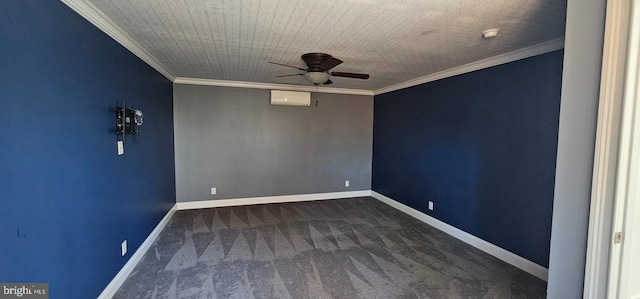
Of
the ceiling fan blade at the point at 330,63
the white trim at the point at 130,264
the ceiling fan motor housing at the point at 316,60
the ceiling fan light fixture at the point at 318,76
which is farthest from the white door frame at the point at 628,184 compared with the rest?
the white trim at the point at 130,264

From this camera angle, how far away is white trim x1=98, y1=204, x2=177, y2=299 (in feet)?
6.92

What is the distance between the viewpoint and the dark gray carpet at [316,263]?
227 centimetres

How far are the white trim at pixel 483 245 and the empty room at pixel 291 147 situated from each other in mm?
20

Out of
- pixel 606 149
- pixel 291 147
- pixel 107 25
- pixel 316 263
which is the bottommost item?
pixel 316 263

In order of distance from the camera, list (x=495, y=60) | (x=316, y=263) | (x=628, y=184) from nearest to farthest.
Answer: (x=628, y=184)
(x=316, y=263)
(x=495, y=60)

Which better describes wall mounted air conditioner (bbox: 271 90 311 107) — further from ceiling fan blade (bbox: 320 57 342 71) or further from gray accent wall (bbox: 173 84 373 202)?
ceiling fan blade (bbox: 320 57 342 71)

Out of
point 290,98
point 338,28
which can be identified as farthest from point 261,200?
point 338,28

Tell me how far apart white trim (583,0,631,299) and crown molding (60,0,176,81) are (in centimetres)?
298

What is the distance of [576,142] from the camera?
1.37 metres

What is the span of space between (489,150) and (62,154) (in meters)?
3.81

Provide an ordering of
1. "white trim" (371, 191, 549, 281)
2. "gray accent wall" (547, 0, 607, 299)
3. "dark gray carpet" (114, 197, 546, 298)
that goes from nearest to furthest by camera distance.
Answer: "gray accent wall" (547, 0, 607, 299) → "dark gray carpet" (114, 197, 546, 298) → "white trim" (371, 191, 549, 281)

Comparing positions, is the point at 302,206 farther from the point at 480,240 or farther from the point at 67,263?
the point at 67,263

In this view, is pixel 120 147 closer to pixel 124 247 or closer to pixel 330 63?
pixel 124 247

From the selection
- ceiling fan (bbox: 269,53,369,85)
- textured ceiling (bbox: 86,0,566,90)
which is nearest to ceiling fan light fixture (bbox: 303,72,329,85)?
ceiling fan (bbox: 269,53,369,85)
